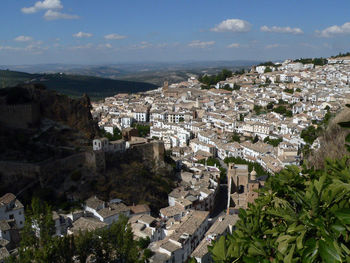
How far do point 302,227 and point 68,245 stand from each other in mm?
7717

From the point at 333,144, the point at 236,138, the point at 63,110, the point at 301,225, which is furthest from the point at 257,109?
the point at 301,225

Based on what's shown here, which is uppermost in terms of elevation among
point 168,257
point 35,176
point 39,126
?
point 39,126

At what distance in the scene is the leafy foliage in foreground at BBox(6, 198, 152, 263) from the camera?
25.1 ft

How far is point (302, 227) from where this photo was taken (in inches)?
80.4

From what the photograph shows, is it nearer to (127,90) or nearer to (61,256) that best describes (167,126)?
(61,256)

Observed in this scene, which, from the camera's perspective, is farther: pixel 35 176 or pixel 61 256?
pixel 35 176

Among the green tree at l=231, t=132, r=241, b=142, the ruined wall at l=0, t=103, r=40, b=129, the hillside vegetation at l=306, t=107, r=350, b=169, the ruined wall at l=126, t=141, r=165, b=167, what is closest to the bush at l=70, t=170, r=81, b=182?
the ruined wall at l=126, t=141, r=165, b=167

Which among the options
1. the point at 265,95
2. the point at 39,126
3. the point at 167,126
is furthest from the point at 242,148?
the point at 265,95

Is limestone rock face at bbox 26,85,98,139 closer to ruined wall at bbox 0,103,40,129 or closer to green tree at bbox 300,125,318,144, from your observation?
ruined wall at bbox 0,103,40,129

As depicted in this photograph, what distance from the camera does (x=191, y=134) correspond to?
32500mm

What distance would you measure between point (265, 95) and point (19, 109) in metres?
31.9

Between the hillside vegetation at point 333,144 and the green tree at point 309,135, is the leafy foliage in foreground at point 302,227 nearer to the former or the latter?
the hillside vegetation at point 333,144

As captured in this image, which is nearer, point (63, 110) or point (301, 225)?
point (301, 225)

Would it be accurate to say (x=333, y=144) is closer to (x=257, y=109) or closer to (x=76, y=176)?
(x=76, y=176)
